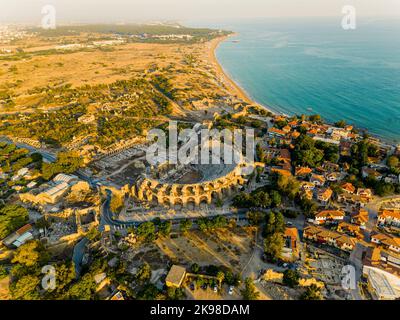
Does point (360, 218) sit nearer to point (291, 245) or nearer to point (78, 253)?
point (291, 245)

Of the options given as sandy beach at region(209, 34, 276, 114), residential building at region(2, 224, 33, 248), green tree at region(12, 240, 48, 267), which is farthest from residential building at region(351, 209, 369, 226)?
sandy beach at region(209, 34, 276, 114)

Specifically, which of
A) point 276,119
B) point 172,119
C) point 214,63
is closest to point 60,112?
point 172,119

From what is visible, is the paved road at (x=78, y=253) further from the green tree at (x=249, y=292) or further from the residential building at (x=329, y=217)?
the residential building at (x=329, y=217)

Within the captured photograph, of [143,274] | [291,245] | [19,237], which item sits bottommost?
[143,274]

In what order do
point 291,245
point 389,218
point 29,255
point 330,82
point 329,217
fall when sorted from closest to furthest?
point 29,255 → point 291,245 → point 389,218 → point 329,217 → point 330,82

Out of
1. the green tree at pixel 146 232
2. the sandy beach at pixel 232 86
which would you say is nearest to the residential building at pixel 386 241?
the green tree at pixel 146 232

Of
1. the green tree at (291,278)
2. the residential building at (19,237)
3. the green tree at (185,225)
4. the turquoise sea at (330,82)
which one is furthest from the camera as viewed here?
the turquoise sea at (330,82)

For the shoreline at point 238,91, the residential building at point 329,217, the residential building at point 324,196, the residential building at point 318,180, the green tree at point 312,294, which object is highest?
the shoreline at point 238,91

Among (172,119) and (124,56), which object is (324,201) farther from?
(124,56)

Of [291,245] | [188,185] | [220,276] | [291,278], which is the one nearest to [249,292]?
[220,276]

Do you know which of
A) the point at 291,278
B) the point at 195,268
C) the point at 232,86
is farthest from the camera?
the point at 232,86
